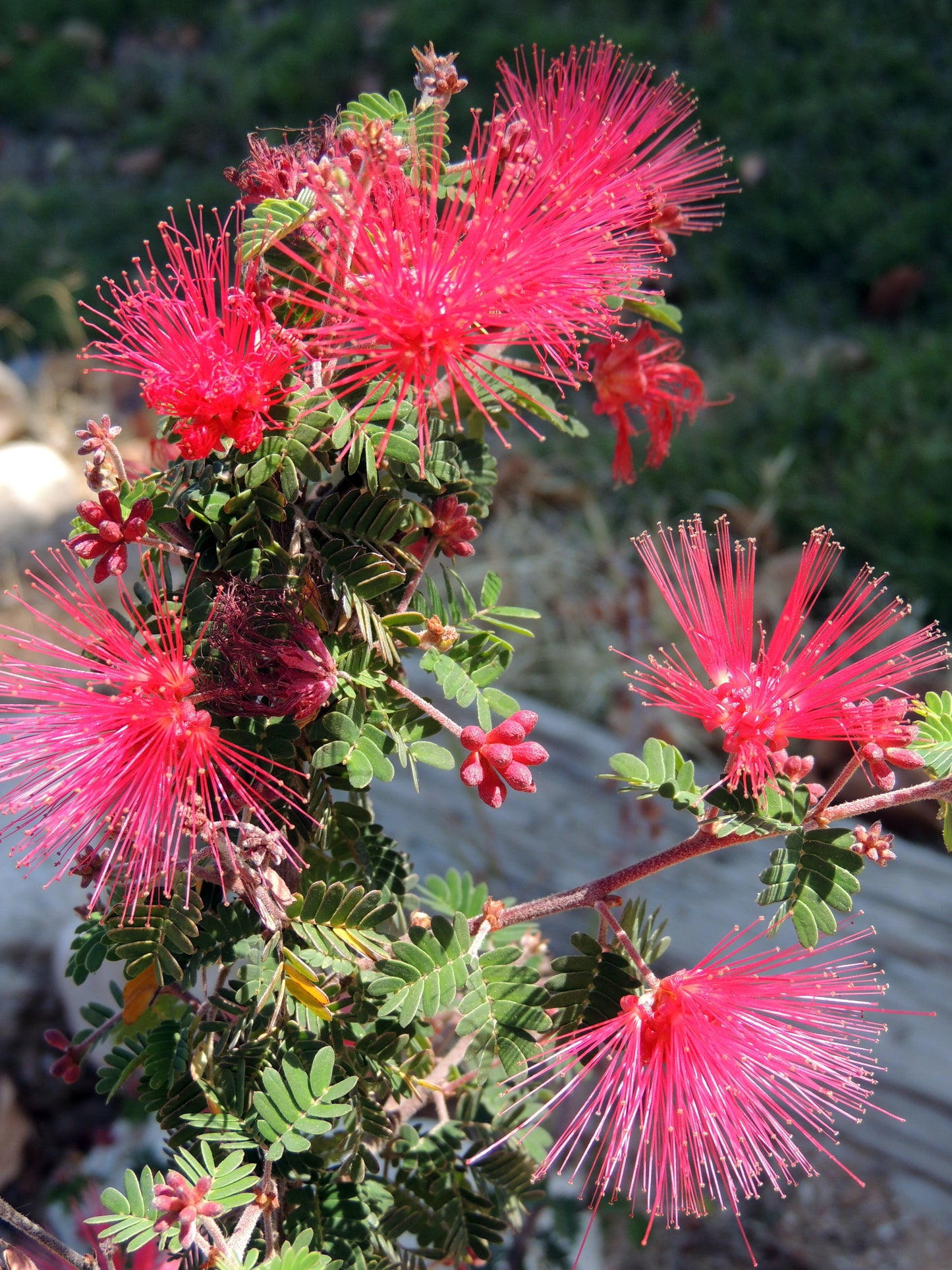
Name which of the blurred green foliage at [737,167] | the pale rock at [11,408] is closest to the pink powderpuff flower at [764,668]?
the blurred green foliage at [737,167]

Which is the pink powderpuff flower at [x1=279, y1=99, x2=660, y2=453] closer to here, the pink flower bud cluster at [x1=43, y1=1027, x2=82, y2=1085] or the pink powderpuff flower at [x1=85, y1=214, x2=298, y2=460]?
the pink powderpuff flower at [x1=85, y1=214, x2=298, y2=460]

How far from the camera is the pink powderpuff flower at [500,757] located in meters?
0.66

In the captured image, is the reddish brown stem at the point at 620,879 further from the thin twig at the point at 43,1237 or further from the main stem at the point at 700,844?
the thin twig at the point at 43,1237

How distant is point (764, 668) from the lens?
74 cm

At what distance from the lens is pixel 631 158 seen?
2.74 feet

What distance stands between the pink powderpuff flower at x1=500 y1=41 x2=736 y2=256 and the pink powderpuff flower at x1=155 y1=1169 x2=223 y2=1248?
705mm

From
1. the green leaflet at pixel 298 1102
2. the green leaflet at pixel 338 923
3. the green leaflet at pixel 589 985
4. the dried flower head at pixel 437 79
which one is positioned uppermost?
the dried flower head at pixel 437 79

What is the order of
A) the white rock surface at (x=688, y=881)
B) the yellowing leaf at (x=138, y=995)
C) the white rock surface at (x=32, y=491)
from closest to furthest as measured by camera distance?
the yellowing leaf at (x=138, y=995) < the white rock surface at (x=688, y=881) < the white rock surface at (x=32, y=491)

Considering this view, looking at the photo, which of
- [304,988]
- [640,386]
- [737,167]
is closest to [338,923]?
[304,988]

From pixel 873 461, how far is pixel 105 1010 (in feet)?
7.14

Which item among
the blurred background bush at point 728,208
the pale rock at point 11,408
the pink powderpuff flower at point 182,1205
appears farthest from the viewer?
the pale rock at point 11,408

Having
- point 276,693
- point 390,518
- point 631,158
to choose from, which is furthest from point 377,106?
point 276,693

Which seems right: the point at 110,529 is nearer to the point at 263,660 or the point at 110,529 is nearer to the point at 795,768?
the point at 263,660

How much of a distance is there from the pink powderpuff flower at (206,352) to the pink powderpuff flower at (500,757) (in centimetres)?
25
